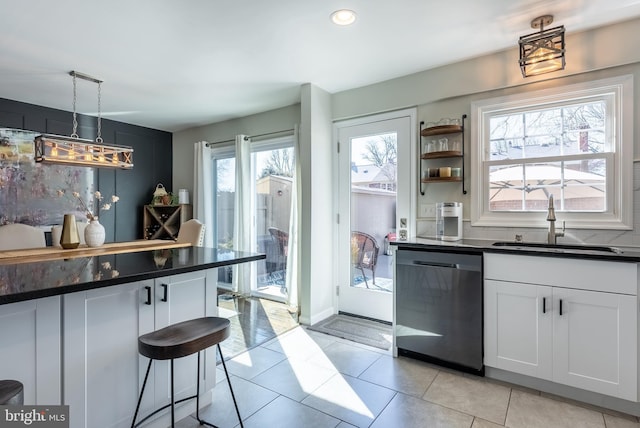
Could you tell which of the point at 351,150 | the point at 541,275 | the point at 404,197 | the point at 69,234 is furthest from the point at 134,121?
the point at 541,275

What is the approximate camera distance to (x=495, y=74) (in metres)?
2.70

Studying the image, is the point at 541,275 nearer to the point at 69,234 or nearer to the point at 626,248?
the point at 626,248

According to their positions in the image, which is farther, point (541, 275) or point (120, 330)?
point (541, 275)

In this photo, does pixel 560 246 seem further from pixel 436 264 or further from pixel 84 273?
pixel 84 273

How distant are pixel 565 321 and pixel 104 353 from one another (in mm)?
2533

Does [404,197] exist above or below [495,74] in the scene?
below

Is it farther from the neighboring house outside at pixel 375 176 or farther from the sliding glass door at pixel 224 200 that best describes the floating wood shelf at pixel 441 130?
the sliding glass door at pixel 224 200

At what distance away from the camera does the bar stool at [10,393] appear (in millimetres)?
979

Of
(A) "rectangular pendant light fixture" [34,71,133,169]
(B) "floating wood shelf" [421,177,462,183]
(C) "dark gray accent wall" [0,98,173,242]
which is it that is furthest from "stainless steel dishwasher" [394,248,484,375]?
(C) "dark gray accent wall" [0,98,173,242]

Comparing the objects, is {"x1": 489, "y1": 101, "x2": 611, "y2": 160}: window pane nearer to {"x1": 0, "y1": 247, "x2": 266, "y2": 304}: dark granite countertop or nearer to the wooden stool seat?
{"x1": 0, "y1": 247, "x2": 266, "y2": 304}: dark granite countertop

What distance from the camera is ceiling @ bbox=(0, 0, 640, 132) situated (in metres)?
2.12

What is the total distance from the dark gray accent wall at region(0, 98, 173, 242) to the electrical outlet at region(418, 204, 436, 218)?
429cm

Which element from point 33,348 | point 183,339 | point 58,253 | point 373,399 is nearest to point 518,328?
point 373,399

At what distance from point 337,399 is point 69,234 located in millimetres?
2781
